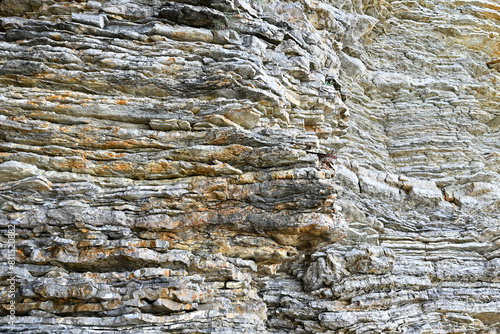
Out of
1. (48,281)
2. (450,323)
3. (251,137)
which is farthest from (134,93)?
(450,323)

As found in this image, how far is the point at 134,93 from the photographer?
341 inches

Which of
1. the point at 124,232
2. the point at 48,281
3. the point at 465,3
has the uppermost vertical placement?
the point at 465,3

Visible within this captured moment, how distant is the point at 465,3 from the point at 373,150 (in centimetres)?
1204

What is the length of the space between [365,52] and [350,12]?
6.90ft

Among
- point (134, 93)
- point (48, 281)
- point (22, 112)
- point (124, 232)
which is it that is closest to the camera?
point (48, 281)

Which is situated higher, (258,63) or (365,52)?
(365,52)

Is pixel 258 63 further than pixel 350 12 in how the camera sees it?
No

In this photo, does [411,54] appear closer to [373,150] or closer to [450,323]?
[373,150]

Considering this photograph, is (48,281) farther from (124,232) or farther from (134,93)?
(134,93)

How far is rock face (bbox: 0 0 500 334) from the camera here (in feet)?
22.9

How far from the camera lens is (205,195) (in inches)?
305

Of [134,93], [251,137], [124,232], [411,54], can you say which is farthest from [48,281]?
[411,54]

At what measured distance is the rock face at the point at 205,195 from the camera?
6.97 metres

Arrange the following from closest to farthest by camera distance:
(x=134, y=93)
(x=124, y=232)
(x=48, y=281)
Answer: (x=48, y=281) → (x=124, y=232) → (x=134, y=93)
